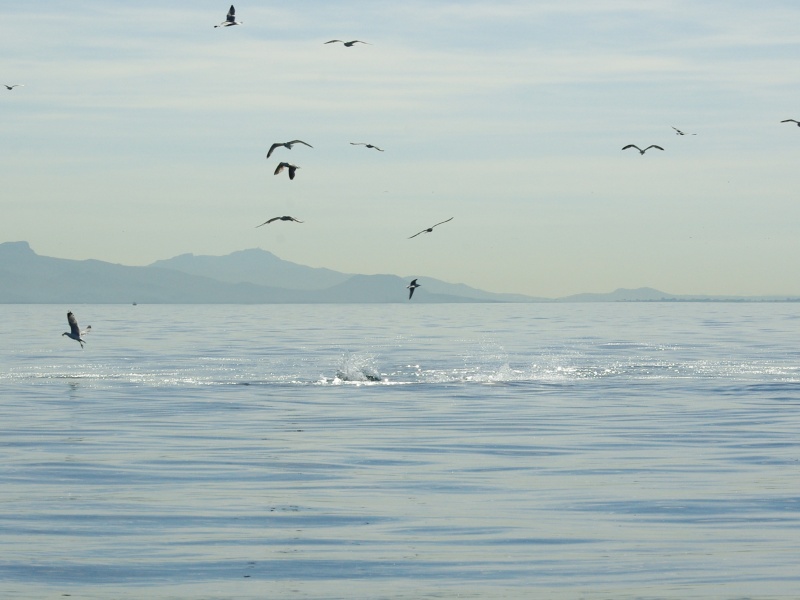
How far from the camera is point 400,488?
23344 millimetres

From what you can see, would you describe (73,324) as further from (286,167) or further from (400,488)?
(400,488)

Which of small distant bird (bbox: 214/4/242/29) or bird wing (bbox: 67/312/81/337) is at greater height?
small distant bird (bbox: 214/4/242/29)

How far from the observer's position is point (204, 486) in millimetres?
23531

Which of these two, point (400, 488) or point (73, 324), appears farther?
point (73, 324)

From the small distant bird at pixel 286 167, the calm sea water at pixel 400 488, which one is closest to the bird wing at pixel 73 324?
the calm sea water at pixel 400 488

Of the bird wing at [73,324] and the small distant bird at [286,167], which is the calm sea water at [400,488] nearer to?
the bird wing at [73,324]

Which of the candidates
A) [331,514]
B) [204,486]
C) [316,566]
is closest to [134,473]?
[204,486]

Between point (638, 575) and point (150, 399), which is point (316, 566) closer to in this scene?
point (638, 575)

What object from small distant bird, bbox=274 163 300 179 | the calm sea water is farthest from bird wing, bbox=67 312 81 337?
small distant bird, bbox=274 163 300 179

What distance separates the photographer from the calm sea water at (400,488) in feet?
55.4

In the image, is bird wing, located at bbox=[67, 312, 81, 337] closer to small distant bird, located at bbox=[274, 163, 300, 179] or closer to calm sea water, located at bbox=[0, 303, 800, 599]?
calm sea water, located at bbox=[0, 303, 800, 599]

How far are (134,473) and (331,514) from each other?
5.75 metres

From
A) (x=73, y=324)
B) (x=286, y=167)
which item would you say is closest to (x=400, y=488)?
(x=286, y=167)

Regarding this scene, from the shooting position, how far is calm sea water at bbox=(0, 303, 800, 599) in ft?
55.4
